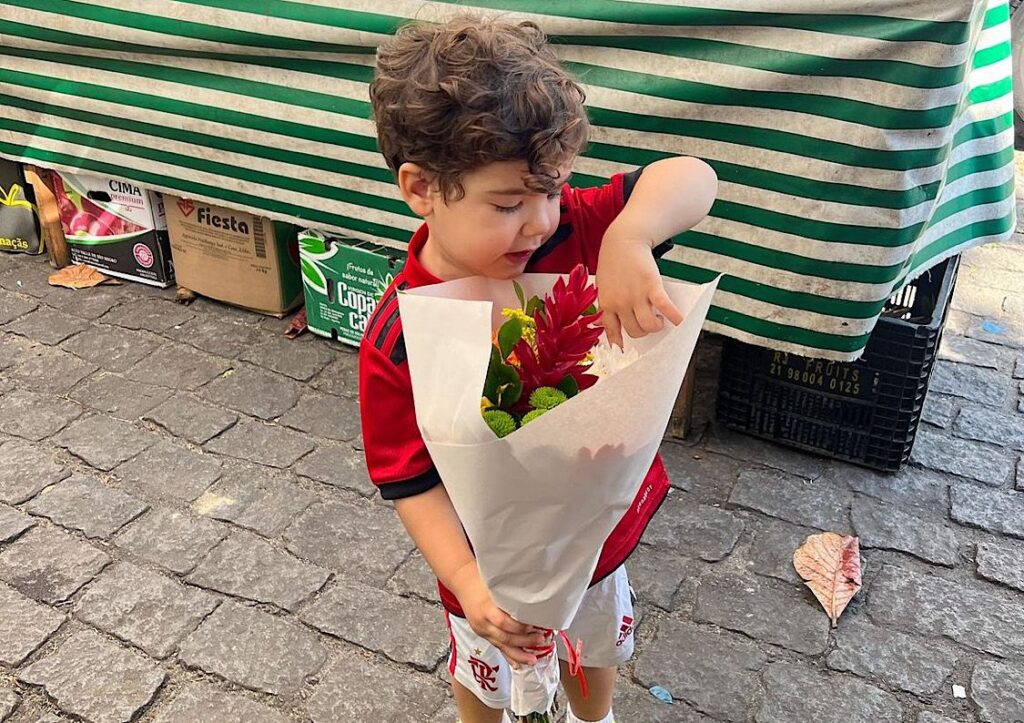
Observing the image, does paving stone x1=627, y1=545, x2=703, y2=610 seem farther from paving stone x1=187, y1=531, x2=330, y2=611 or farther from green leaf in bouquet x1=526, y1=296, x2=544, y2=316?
green leaf in bouquet x1=526, y1=296, x2=544, y2=316

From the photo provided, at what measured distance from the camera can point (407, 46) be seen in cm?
125

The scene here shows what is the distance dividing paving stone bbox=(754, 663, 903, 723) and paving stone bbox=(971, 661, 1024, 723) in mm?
192

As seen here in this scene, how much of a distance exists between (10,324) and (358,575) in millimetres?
2087

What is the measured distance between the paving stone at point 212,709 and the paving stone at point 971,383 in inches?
94.7

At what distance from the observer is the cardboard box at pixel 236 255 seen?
3.57 m

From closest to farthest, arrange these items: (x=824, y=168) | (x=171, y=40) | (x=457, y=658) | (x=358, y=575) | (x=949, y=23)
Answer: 1. (x=457, y=658)
2. (x=949, y=23)
3. (x=824, y=168)
4. (x=358, y=575)
5. (x=171, y=40)

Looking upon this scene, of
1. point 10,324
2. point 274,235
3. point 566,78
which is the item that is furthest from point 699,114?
point 10,324

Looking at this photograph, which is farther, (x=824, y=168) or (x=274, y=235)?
(x=274, y=235)

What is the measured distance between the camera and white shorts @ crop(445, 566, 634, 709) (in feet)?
5.33

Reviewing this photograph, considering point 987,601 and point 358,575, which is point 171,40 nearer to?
point 358,575

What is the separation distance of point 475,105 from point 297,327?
8.44ft

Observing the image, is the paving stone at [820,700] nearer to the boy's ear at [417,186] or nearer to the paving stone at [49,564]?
the boy's ear at [417,186]

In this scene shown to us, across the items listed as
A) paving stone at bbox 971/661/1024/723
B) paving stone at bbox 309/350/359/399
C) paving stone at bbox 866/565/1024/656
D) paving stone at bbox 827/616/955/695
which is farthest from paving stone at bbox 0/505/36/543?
paving stone at bbox 971/661/1024/723

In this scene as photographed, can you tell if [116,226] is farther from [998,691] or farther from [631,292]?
[998,691]
